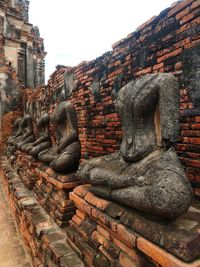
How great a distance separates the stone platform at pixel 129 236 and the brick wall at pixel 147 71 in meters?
0.93

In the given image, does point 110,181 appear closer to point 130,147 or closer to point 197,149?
point 130,147

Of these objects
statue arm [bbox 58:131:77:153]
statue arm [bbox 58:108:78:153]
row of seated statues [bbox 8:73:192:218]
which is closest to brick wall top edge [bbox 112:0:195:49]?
row of seated statues [bbox 8:73:192:218]

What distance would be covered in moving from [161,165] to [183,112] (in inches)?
47.7

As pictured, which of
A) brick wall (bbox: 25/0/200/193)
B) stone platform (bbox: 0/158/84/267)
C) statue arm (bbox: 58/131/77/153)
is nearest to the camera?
stone platform (bbox: 0/158/84/267)

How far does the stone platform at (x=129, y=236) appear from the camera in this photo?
1375 mm

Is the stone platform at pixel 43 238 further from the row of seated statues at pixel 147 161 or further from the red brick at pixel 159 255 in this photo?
the red brick at pixel 159 255

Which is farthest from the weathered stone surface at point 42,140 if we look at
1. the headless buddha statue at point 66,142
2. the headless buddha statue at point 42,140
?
the headless buddha statue at point 66,142

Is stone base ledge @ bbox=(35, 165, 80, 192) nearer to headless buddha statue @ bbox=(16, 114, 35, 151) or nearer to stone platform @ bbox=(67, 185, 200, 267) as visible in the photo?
stone platform @ bbox=(67, 185, 200, 267)

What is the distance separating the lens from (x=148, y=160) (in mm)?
2068

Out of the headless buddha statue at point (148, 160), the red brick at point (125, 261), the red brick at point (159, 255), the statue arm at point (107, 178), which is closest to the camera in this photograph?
the red brick at point (159, 255)

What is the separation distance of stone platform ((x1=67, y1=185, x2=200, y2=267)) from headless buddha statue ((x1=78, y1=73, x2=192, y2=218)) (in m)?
0.10

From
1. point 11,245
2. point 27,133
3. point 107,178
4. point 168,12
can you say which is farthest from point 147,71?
point 27,133

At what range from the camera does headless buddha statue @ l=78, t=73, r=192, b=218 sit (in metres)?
1.54

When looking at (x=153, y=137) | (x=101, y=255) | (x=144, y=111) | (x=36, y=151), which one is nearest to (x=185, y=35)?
(x=144, y=111)
